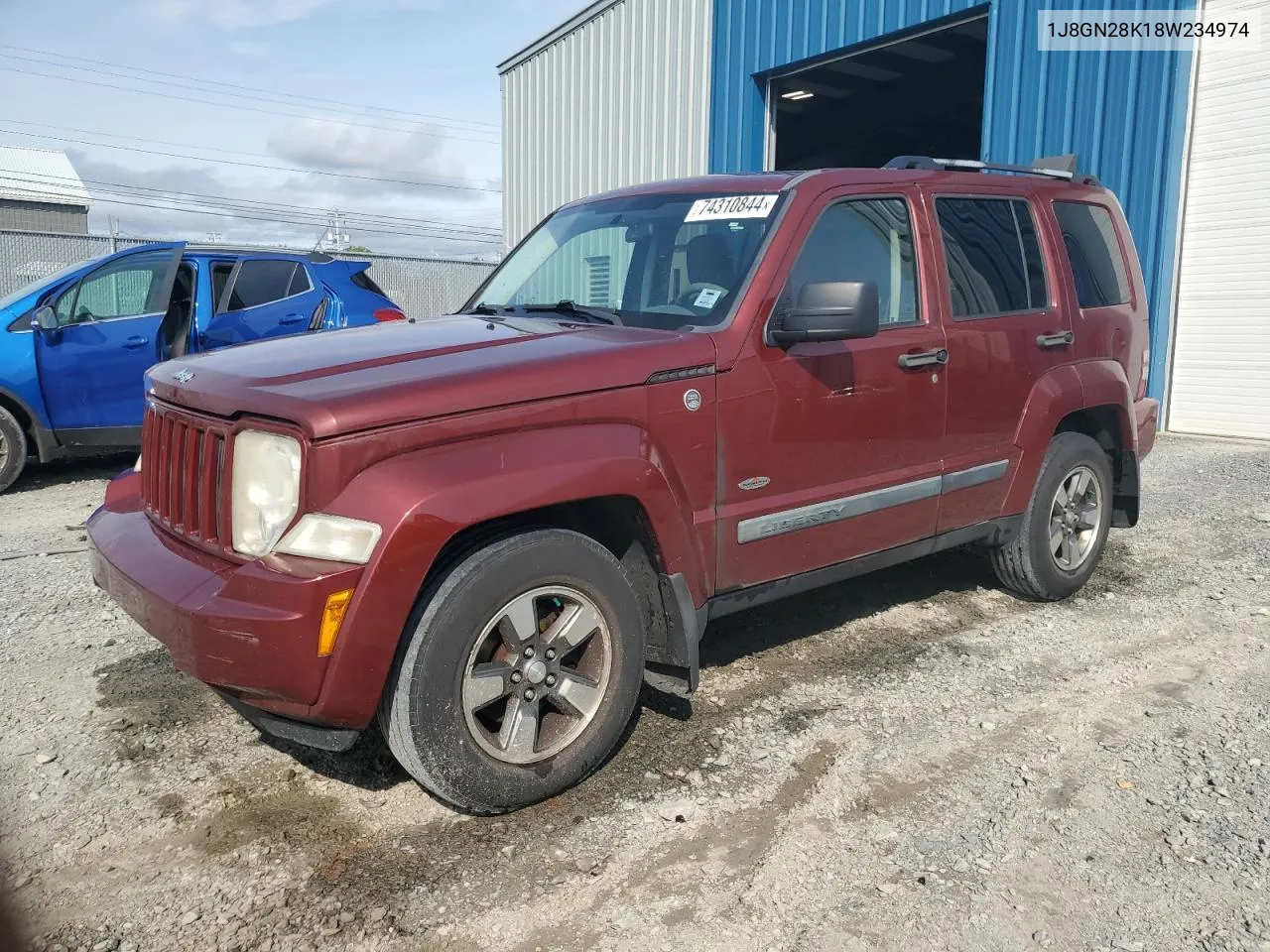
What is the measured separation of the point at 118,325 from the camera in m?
7.48

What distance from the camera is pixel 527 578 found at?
2.73 meters

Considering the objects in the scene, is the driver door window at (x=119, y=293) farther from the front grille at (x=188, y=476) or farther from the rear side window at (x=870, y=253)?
the rear side window at (x=870, y=253)

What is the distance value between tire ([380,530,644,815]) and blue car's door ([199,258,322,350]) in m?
5.88

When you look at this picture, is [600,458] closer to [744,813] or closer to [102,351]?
[744,813]

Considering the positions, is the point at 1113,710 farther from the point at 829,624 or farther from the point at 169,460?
the point at 169,460

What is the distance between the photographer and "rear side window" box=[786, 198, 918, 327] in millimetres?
3613

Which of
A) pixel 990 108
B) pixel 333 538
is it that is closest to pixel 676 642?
pixel 333 538

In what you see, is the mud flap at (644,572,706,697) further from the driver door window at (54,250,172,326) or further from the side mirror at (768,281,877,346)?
the driver door window at (54,250,172,326)

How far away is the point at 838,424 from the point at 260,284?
20.6 ft

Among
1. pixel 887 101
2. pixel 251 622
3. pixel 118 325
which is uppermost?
pixel 887 101

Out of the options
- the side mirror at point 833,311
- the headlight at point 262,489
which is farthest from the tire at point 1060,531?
the headlight at point 262,489

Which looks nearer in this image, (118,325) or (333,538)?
(333,538)

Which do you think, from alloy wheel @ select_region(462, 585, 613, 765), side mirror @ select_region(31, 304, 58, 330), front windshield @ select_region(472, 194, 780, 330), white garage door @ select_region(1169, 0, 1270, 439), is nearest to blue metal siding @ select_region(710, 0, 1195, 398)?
white garage door @ select_region(1169, 0, 1270, 439)

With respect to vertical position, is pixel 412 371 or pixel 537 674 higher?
pixel 412 371
